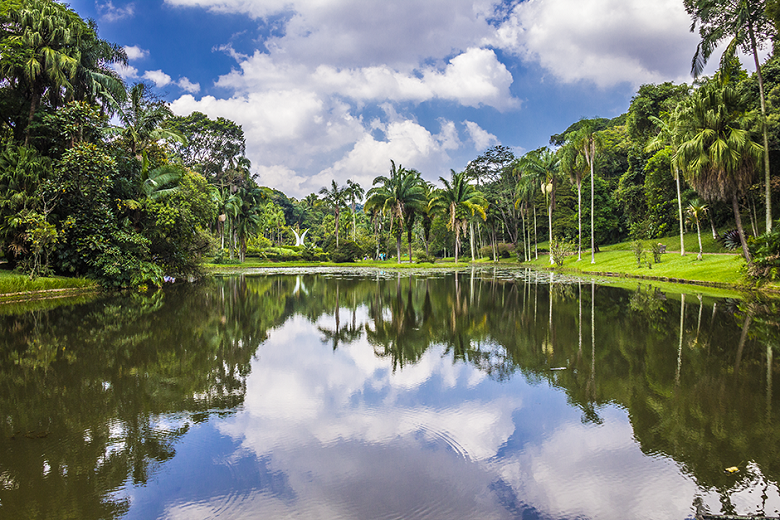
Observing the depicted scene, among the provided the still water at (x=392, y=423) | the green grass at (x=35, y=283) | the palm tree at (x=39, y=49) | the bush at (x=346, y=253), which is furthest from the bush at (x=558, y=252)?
the palm tree at (x=39, y=49)

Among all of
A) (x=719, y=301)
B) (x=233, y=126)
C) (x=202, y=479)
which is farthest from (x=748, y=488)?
(x=233, y=126)

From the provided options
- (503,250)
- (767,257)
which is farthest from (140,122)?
(503,250)

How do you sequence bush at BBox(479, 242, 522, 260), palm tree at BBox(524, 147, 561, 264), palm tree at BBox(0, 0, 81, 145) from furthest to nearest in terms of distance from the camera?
bush at BBox(479, 242, 522, 260)
palm tree at BBox(524, 147, 561, 264)
palm tree at BBox(0, 0, 81, 145)

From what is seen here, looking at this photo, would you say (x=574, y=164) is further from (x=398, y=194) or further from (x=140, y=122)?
(x=140, y=122)

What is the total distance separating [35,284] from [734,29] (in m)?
29.1

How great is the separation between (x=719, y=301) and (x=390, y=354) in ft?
38.8

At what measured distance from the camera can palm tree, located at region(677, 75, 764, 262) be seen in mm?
19500

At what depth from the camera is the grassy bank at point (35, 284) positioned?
15.5m

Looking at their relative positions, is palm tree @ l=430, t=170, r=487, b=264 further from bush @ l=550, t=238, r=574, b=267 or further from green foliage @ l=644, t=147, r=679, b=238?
green foliage @ l=644, t=147, r=679, b=238

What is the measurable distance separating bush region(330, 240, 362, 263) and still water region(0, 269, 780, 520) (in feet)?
140

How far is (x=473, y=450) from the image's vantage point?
13.2 feet

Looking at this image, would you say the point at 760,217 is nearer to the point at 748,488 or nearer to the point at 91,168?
the point at 748,488

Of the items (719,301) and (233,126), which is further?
(233,126)

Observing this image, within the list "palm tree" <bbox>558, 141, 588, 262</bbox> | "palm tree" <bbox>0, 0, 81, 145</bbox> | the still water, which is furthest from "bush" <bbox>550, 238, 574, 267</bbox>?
"palm tree" <bbox>0, 0, 81, 145</bbox>
